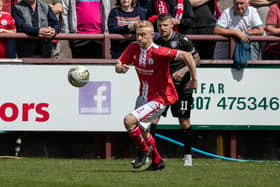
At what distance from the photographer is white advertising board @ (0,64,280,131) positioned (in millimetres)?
14070

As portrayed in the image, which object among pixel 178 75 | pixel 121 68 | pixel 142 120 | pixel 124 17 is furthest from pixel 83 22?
pixel 142 120

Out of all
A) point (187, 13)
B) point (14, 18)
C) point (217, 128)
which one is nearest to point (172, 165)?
point (217, 128)

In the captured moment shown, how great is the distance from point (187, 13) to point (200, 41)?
0.62m

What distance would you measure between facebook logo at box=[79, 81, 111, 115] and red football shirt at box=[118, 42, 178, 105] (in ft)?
8.94

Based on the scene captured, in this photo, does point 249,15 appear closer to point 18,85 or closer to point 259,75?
point 259,75

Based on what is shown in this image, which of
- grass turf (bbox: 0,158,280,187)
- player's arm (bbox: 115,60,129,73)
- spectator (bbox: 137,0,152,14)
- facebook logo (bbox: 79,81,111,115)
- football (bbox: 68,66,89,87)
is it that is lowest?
grass turf (bbox: 0,158,280,187)

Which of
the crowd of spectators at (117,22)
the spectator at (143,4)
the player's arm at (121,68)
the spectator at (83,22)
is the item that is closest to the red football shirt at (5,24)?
the crowd of spectators at (117,22)

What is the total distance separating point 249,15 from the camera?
46.6 feet

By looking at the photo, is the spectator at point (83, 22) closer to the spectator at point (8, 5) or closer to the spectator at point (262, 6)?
the spectator at point (8, 5)

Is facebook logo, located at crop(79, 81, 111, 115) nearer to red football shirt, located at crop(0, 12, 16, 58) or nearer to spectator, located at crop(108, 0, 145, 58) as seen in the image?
spectator, located at crop(108, 0, 145, 58)

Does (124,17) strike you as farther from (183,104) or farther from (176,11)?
(183,104)

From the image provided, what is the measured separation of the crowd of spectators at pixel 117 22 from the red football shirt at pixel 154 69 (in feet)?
8.45

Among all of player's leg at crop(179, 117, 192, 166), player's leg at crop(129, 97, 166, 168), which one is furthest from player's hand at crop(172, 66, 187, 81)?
player's leg at crop(129, 97, 166, 168)

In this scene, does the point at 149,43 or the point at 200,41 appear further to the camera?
the point at 200,41
